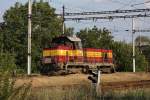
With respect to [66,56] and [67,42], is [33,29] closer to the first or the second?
[67,42]

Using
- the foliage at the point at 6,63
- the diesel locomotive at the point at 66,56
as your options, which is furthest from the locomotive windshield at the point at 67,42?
the foliage at the point at 6,63

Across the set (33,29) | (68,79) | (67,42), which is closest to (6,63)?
(68,79)

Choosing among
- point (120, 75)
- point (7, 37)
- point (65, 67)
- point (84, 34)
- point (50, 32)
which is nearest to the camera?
point (65, 67)

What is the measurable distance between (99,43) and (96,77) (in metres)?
54.8

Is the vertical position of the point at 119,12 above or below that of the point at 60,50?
above

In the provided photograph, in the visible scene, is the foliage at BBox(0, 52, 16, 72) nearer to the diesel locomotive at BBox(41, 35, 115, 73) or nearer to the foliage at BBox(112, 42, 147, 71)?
the diesel locomotive at BBox(41, 35, 115, 73)

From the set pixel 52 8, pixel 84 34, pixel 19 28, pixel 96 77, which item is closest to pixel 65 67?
pixel 96 77

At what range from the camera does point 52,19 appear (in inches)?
2677

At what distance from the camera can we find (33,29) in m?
64.6

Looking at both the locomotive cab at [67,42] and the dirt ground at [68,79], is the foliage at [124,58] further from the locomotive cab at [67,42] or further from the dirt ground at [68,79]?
the locomotive cab at [67,42]

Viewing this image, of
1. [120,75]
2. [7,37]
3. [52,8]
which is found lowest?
[120,75]

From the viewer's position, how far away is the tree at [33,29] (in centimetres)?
6012

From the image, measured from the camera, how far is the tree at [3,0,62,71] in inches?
2367

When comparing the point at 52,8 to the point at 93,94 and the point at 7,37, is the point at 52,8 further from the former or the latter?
the point at 93,94
